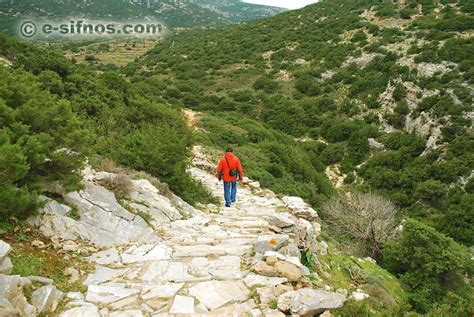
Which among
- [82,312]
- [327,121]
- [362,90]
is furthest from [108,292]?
[362,90]

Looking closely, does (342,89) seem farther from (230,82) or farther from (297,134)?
(230,82)

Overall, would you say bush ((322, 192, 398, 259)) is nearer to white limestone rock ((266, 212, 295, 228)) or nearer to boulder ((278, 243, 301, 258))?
white limestone rock ((266, 212, 295, 228))

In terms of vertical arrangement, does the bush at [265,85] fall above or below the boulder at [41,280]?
below

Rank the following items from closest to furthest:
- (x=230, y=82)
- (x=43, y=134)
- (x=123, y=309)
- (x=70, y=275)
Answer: (x=123, y=309) → (x=70, y=275) → (x=43, y=134) → (x=230, y=82)

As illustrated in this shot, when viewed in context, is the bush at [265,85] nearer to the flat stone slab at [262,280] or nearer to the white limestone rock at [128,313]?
the flat stone slab at [262,280]

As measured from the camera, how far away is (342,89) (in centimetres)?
3478

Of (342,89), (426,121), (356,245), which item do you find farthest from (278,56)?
(356,245)

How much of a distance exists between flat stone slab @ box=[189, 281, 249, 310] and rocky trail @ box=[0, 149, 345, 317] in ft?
0.04

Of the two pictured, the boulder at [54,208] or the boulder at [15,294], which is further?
the boulder at [54,208]

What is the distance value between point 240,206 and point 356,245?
223 inches

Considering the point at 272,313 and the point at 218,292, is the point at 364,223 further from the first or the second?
the point at 272,313

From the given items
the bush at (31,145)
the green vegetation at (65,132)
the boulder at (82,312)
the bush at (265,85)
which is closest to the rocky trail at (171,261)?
the boulder at (82,312)

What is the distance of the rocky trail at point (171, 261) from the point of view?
440 centimetres

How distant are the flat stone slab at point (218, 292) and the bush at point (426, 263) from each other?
8.89 m
